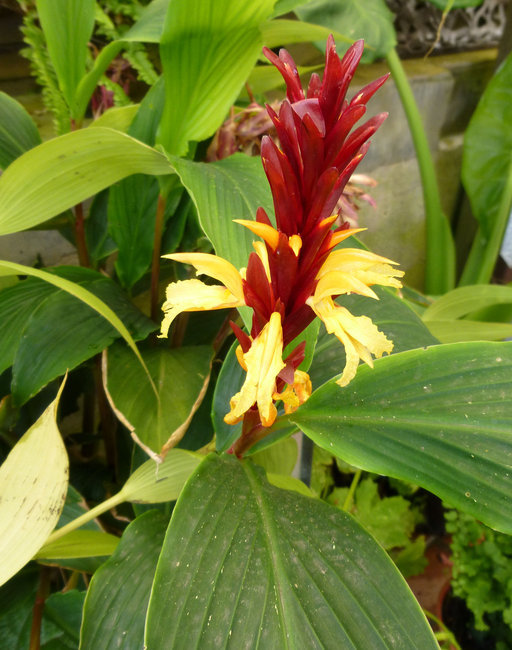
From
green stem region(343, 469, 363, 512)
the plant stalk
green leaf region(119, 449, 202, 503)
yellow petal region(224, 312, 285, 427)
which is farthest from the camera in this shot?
green stem region(343, 469, 363, 512)

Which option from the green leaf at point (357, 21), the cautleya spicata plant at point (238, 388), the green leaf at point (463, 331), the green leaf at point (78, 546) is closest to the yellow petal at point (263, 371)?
the cautleya spicata plant at point (238, 388)

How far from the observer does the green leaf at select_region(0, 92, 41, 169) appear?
583 millimetres

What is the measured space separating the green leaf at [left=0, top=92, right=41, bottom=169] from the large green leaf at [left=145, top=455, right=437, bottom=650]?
1.50ft

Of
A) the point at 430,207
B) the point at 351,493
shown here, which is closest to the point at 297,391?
the point at 351,493

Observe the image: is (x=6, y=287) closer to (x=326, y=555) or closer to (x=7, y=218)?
(x=7, y=218)

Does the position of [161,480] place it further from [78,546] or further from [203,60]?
[203,60]

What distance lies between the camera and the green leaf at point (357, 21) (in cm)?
92

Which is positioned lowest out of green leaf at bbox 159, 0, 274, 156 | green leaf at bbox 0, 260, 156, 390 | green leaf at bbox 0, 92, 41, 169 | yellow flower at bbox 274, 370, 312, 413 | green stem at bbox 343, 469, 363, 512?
green stem at bbox 343, 469, 363, 512

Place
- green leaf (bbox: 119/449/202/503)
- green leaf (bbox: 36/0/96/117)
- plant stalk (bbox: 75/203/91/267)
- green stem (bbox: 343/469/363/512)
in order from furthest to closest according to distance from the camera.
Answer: green stem (bbox: 343/469/363/512) < plant stalk (bbox: 75/203/91/267) < green leaf (bbox: 36/0/96/117) < green leaf (bbox: 119/449/202/503)

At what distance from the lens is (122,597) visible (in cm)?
39

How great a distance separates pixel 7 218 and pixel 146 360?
0.22 m

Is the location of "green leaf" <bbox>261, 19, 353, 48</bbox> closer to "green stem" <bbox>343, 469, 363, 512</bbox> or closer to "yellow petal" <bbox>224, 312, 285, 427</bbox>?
"yellow petal" <bbox>224, 312, 285, 427</bbox>

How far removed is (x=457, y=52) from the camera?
1.31 m

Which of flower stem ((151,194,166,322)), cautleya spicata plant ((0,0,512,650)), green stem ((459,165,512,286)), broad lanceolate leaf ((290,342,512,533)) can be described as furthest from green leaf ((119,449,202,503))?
green stem ((459,165,512,286))
